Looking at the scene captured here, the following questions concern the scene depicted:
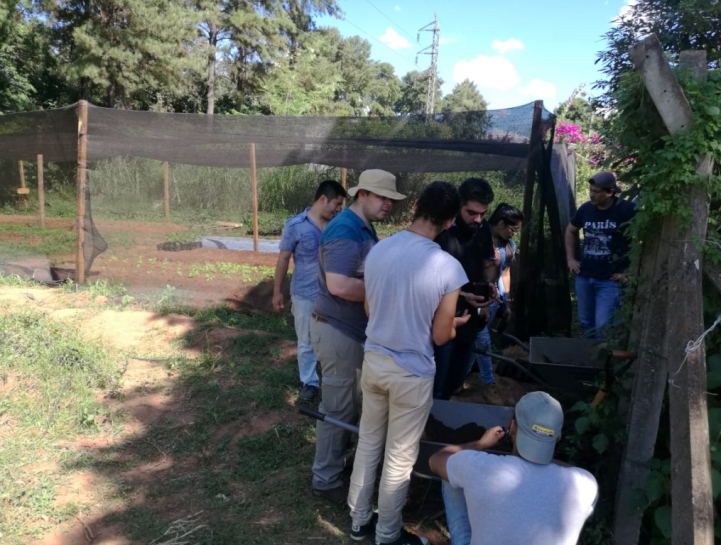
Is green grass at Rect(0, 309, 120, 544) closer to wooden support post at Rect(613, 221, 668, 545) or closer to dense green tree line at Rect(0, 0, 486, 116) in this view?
wooden support post at Rect(613, 221, 668, 545)

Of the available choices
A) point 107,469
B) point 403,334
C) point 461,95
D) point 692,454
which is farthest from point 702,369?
point 461,95

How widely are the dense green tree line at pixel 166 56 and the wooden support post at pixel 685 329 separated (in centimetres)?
1860

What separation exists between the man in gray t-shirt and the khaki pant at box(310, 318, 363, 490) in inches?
14.8

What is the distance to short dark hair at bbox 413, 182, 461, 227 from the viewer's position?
8.19ft

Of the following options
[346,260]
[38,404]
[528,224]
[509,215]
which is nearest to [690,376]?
[346,260]

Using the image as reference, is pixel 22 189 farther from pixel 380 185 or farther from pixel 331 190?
pixel 380 185

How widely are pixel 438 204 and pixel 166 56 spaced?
1859cm

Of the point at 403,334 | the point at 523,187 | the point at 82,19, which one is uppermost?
the point at 82,19

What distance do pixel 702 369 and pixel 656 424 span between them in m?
0.37

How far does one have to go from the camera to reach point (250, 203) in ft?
21.9

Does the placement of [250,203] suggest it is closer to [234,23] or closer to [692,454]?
[692,454]

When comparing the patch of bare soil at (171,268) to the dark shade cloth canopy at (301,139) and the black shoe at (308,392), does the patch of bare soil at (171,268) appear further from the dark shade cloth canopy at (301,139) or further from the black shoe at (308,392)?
the black shoe at (308,392)

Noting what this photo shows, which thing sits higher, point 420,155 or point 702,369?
point 420,155

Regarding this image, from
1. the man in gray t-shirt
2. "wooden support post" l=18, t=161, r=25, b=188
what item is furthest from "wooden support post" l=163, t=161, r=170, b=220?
the man in gray t-shirt
